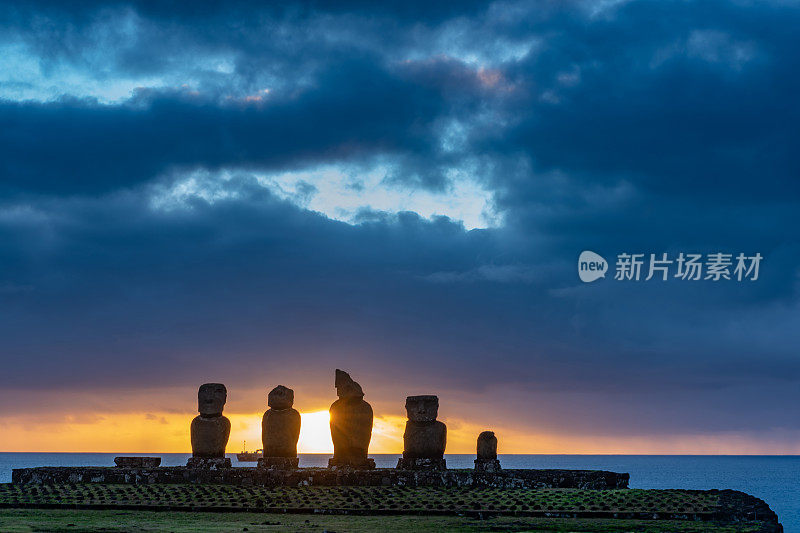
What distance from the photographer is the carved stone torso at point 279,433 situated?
124 feet

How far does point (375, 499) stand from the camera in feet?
95.1

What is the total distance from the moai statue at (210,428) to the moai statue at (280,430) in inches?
85.2

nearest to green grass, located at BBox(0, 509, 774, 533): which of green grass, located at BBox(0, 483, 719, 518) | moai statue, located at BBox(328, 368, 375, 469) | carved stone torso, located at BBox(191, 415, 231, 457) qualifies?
green grass, located at BBox(0, 483, 719, 518)

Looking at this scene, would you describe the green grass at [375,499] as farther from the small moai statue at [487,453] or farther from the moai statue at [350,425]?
the small moai statue at [487,453]

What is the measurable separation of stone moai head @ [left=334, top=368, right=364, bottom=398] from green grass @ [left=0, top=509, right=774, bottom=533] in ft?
38.2

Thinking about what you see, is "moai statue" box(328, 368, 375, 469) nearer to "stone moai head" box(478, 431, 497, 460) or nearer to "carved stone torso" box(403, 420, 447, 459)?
"carved stone torso" box(403, 420, 447, 459)

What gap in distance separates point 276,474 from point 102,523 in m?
11.3

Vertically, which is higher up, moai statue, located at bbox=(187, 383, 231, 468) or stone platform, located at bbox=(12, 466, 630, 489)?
moai statue, located at bbox=(187, 383, 231, 468)

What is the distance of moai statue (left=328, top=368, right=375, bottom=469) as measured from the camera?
37875 millimetres

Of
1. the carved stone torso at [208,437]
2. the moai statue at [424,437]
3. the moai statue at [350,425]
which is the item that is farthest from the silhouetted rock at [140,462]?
the moai statue at [424,437]

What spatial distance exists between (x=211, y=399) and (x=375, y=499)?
42.3 feet

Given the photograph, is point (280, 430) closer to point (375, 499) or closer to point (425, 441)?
point (425, 441)

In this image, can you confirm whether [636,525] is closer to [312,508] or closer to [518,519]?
[518,519]

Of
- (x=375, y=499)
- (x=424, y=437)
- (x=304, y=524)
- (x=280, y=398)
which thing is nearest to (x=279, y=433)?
(x=280, y=398)
